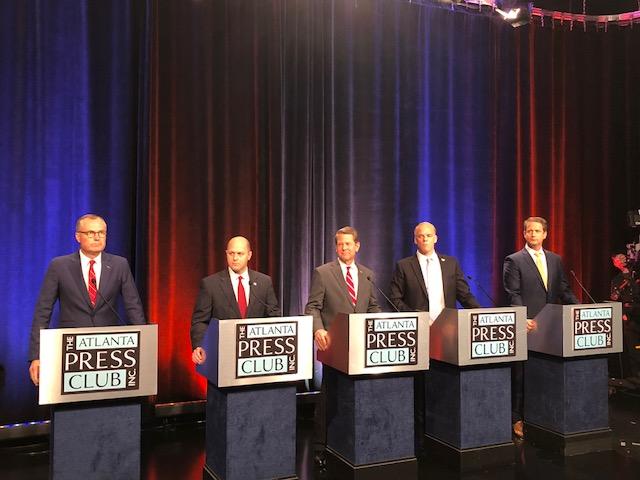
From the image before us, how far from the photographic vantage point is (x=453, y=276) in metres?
4.34

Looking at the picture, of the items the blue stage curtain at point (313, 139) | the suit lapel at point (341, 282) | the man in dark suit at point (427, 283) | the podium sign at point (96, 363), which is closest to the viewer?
the podium sign at point (96, 363)

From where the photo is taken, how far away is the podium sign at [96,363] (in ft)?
9.01

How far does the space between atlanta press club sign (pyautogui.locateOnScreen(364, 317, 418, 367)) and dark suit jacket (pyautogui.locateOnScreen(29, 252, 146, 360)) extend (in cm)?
136

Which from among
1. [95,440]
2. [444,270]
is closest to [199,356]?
[95,440]

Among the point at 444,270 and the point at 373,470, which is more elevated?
the point at 444,270

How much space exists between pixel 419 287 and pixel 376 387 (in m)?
1.05

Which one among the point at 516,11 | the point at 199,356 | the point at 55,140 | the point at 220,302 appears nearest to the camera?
the point at 199,356

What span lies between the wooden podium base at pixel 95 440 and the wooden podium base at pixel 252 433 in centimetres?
42

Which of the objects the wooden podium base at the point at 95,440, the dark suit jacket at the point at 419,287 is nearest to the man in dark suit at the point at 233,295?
the wooden podium base at the point at 95,440

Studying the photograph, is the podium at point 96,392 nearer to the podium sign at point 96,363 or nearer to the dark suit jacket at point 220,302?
the podium sign at point 96,363

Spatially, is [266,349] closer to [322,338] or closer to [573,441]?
[322,338]

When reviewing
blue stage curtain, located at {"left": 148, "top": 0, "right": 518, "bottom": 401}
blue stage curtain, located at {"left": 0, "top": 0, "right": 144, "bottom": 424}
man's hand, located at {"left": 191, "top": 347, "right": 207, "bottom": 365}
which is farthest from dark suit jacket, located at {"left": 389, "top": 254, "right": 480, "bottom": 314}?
blue stage curtain, located at {"left": 0, "top": 0, "right": 144, "bottom": 424}

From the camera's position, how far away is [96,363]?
2834mm

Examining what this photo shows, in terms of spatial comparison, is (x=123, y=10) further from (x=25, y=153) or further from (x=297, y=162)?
(x=297, y=162)
